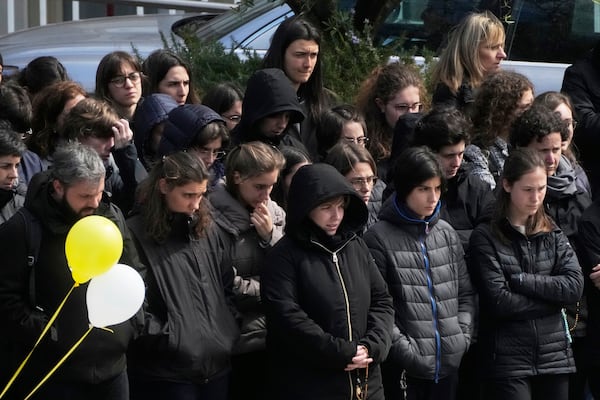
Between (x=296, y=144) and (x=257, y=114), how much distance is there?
0.99ft

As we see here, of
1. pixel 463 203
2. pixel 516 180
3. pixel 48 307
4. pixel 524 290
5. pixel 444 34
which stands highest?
pixel 444 34

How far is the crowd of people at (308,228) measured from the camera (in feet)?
18.6

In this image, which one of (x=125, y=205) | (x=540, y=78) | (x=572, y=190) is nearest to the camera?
(x=125, y=205)

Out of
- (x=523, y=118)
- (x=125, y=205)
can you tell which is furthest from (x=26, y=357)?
(x=523, y=118)

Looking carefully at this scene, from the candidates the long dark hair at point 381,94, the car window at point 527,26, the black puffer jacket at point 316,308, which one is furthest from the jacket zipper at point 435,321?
the car window at point 527,26

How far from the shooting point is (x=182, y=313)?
230 inches

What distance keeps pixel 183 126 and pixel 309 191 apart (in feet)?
2.77

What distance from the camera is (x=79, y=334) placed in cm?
555

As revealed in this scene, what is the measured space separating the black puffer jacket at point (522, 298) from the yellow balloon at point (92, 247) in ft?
7.52

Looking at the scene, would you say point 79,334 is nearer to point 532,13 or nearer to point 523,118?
point 523,118

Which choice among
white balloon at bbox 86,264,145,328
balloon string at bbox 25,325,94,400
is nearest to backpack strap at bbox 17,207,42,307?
balloon string at bbox 25,325,94,400

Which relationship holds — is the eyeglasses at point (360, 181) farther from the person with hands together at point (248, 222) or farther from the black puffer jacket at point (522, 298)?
the black puffer jacket at point (522, 298)

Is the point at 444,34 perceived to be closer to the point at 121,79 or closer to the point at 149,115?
the point at 121,79

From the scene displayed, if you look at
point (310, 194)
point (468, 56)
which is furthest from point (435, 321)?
point (468, 56)
